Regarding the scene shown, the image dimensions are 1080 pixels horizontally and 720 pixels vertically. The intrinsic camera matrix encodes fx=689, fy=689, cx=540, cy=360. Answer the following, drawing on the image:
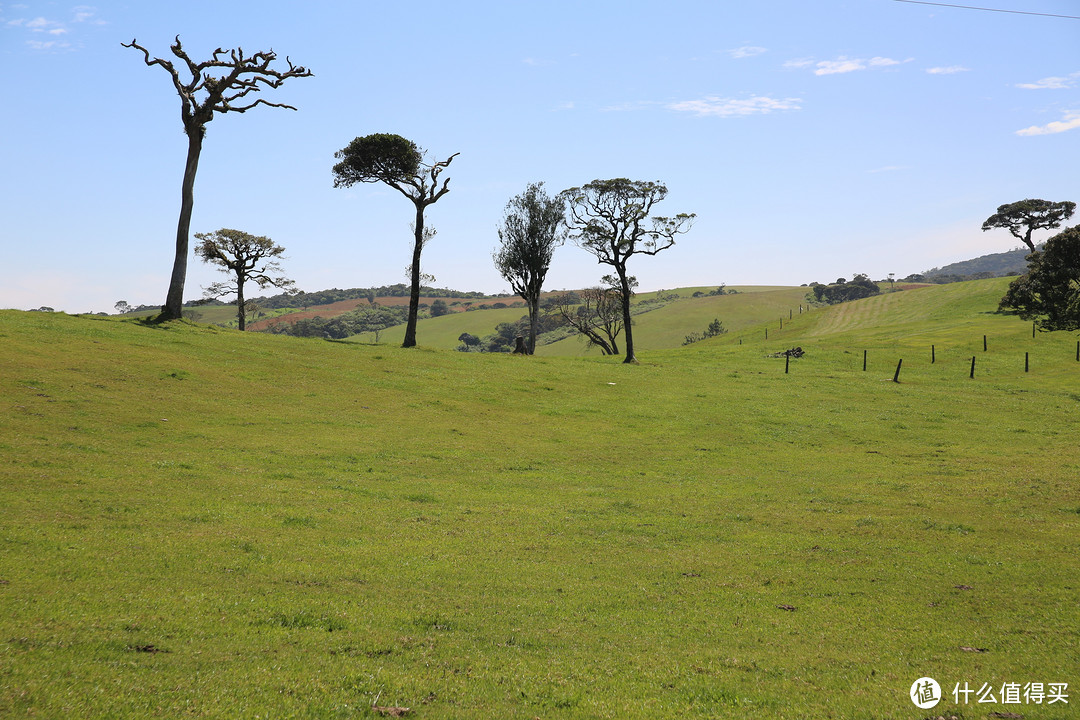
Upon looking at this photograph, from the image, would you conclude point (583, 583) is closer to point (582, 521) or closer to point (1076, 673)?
point (582, 521)

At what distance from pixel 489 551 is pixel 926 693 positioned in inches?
336

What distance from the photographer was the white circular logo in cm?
827

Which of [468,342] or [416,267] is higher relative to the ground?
[416,267]

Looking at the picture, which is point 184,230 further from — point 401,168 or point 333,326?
→ point 333,326

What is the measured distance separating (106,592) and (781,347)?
233ft

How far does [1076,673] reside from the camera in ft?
29.6

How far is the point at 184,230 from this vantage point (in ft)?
146

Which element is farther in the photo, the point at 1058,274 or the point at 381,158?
the point at 381,158

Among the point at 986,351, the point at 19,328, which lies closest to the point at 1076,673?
the point at 19,328

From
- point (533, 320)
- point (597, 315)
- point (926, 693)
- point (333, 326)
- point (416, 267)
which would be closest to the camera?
point (926, 693)

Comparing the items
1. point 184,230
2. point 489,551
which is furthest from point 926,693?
point 184,230

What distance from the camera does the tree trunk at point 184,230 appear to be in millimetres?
44062

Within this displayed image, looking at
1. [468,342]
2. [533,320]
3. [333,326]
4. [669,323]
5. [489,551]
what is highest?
[669,323]

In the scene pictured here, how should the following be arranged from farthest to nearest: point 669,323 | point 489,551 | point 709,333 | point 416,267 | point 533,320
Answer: point 669,323
point 709,333
point 533,320
point 416,267
point 489,551
